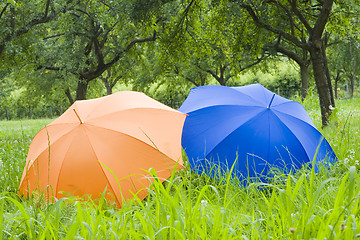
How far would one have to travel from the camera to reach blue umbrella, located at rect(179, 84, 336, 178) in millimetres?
3773

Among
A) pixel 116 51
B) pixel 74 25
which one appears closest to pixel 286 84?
pixel 116 51

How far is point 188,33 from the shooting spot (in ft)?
31.8

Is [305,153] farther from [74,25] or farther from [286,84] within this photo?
[286,84]

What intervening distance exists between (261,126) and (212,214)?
1.68 metres

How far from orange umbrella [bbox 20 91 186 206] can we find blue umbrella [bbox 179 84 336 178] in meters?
0.34

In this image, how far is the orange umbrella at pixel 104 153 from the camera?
3336mm

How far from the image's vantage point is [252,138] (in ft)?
12.6

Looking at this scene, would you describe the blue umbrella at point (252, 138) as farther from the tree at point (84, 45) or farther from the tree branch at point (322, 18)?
the tree at point (84, 45)

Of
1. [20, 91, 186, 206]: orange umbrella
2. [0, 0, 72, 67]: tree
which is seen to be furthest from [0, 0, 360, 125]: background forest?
[20, 91, 186, 206]: orange umbrella

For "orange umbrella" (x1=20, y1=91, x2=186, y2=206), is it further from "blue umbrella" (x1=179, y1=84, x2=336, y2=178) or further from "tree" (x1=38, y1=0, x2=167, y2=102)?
"tree" (x1=38, y1=0, x2=167, y2=102)

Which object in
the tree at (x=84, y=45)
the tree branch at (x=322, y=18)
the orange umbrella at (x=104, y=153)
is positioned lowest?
the orange umbrella at (x=104, y=153)

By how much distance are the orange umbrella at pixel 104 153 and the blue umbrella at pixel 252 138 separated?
1.13 ft

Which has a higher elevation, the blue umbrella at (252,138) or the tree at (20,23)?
the tree at (20,23)

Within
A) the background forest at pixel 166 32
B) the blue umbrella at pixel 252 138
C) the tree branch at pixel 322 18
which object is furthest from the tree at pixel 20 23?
the blue umbrella at pixel 252 138
